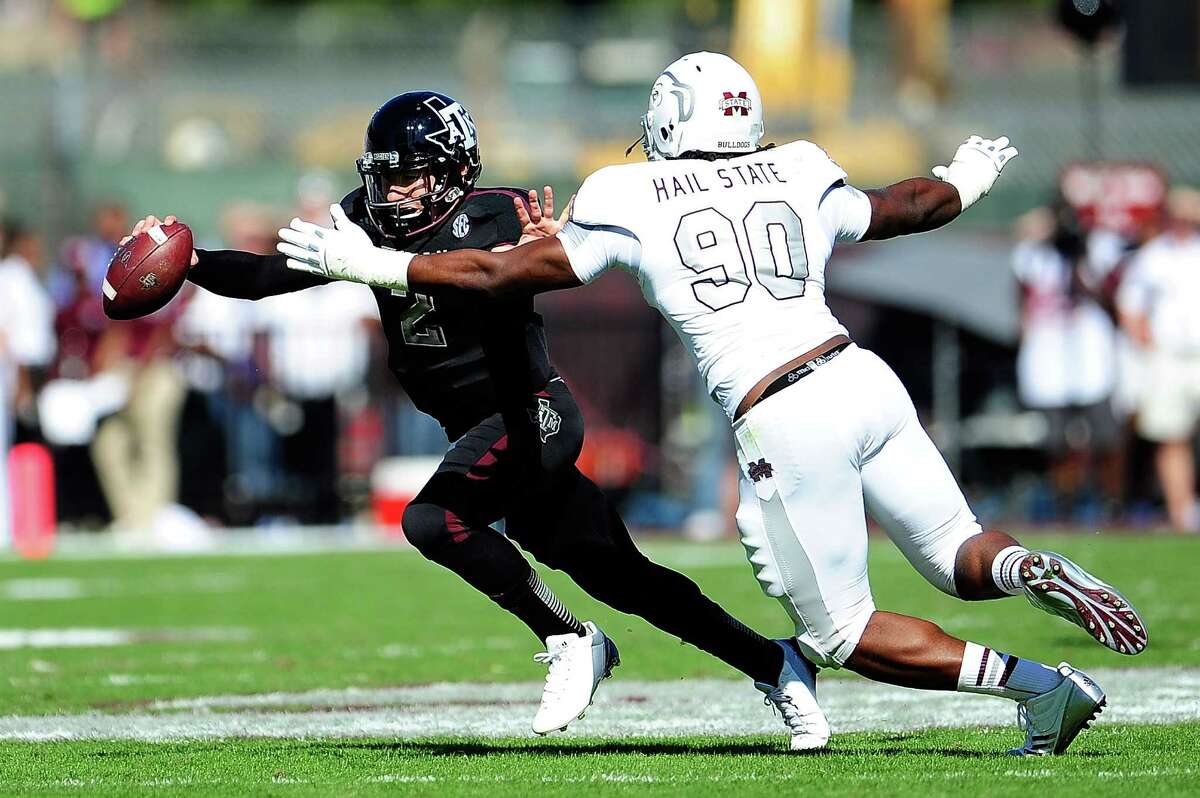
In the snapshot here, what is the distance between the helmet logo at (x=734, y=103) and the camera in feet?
16.6

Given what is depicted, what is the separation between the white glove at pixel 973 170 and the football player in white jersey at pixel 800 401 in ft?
1.50

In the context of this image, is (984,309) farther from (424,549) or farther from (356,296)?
(424,549)

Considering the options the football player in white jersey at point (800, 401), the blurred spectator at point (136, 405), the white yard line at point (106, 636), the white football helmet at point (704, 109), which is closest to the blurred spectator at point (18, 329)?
the blurred spectator at point (136, 405)

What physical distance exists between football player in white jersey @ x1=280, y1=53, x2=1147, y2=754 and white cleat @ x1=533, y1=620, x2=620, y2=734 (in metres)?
0.68

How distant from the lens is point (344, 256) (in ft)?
16.4

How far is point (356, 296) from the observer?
1470 centimetres

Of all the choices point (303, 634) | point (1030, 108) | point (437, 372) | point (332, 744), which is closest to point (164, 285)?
point (437, 372)

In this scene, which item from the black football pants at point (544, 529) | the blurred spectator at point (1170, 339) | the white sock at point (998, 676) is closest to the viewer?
the white sock at point (998, 676)

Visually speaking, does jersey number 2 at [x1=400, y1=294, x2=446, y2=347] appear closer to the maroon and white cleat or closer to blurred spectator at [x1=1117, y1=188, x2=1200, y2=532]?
the maroon and white cleat

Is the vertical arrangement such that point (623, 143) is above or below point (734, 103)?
above

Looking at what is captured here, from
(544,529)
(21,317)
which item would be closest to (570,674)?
(544,529)

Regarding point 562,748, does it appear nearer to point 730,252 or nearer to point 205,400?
point 730,252

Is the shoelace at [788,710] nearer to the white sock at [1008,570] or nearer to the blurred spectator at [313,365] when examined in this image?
the white sock at [1008,570]

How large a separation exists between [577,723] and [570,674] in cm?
76
